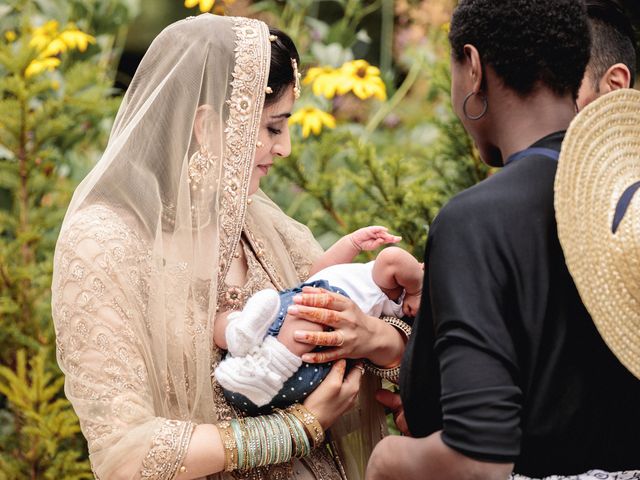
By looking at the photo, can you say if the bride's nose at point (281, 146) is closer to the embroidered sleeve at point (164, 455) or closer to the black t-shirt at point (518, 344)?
the embroidered sleeve at point (164, 455)

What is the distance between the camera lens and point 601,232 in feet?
4.80

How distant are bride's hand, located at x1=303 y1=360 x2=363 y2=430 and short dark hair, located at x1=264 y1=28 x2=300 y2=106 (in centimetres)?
73


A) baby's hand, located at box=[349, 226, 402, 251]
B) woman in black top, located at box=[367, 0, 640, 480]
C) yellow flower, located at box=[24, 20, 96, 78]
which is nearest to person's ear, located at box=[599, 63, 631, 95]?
baby's hand, located at box=[349, 226, 402, 251]

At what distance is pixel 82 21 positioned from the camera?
14.6 ft

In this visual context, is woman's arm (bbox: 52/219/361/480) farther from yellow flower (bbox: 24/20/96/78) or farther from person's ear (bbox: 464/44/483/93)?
yellow flower (bbox: 24/20/96/78)

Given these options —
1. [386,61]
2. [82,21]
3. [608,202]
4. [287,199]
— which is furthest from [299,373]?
[386,61]

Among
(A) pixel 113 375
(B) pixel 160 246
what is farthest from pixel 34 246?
(A) pixel 113 375

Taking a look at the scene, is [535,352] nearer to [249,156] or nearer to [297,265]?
[249,156]

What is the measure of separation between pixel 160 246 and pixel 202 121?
1.13ft

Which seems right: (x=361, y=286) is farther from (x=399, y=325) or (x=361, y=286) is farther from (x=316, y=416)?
(x=316, y=416)

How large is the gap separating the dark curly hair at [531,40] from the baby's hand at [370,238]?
38.9 inches

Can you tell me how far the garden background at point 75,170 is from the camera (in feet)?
10.9

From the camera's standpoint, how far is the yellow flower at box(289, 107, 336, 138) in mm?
3766

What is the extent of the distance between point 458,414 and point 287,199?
269 centimetres
